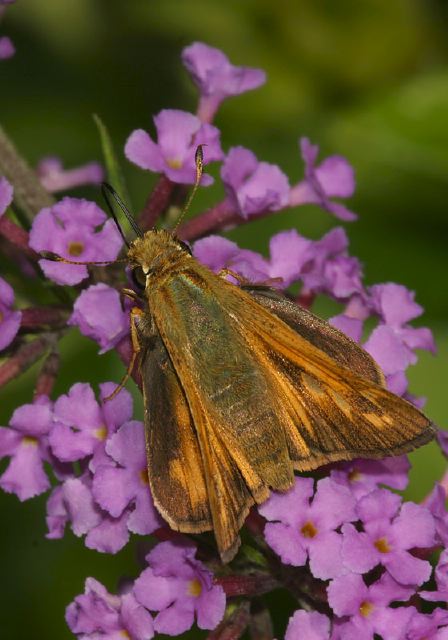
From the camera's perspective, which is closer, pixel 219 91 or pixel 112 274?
pixel 112 274

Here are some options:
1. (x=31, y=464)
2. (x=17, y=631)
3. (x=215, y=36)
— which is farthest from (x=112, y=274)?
(x=215, y=36)

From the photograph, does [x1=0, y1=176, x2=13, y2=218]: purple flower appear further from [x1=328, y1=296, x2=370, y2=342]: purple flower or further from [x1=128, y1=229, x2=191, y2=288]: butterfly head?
[x1=328, y1=296, x2=370, y2=342]: purple flower

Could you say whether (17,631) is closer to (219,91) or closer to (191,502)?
(191,502)

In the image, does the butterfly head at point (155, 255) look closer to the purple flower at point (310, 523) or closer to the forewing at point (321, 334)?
the forewing at point (321, 334)

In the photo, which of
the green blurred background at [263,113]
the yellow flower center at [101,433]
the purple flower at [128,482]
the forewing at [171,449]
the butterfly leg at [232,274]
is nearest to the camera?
the forewing at [171,449]

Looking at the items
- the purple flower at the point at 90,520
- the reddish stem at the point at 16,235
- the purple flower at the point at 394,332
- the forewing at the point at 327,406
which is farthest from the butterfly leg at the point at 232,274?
the purple flower at the point at 90,520

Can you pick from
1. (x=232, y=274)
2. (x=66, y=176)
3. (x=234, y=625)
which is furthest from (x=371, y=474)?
(x=66, y=176)

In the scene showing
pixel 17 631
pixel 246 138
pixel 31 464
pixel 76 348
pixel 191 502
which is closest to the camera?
pixel 191 502

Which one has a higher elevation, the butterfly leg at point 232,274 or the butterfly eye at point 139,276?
the butterfly leg at point 232,274
